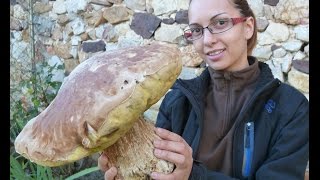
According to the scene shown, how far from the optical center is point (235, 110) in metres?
1.29

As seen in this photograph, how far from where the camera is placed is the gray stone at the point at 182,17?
2.88 m

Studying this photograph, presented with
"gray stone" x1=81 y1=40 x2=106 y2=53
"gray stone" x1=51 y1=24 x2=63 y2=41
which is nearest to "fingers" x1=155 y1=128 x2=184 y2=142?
"gray stone" x1=81 y1=40 x2=106 y2=53

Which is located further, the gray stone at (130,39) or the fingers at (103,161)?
the gray stone at (130,39)

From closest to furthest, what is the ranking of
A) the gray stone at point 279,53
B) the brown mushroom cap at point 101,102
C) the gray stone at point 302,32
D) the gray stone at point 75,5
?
1. the brown mushroom cap at point 101,102
2. the gray stone at point 302,32
3. the gray stone at point 279,53
4. the gray stone at point 75,5

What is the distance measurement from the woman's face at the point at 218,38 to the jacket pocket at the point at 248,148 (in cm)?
20

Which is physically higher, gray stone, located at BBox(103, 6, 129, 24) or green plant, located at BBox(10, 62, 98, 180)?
gray stone, located at BBox(103, 6, 129, 24)

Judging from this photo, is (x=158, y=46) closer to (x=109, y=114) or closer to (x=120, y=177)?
(x=109, y=114)

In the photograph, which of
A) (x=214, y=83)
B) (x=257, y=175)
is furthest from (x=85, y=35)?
(x=257, y=175)

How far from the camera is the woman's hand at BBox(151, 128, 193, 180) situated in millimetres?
984

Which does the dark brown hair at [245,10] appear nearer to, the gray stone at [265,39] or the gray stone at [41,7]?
the gray stone at [265,39]

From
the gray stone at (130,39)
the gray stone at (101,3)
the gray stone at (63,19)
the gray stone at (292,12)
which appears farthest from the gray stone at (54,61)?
the gray stone at (292,12)

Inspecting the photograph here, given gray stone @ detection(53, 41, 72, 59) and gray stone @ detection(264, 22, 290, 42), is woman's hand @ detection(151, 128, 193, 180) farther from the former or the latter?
gray stone @ detection(53, 41, 72, 59)

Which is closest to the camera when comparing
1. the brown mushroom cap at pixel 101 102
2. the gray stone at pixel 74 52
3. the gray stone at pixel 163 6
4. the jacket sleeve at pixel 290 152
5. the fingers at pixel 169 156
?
the brown mushroom cap at pixel 101 102

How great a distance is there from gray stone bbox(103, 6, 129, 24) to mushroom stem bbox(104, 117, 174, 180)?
2.33m
